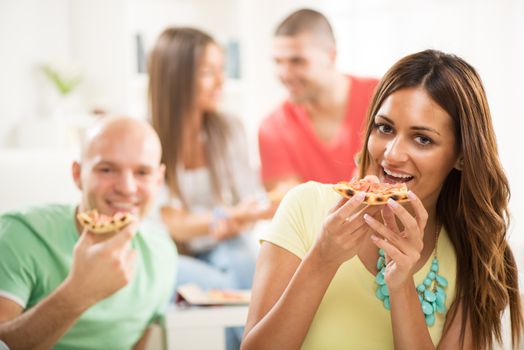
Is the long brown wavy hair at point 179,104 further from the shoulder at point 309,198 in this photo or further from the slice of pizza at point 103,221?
the shoulder at point 309,198

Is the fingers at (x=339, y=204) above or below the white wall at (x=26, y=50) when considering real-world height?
above

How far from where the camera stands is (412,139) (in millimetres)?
1436

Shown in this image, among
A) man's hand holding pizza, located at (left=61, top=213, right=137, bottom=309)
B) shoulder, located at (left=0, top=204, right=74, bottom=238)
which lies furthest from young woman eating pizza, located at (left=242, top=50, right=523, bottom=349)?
shoulder, located at (left=0, top=204, right=74, bottom=238)

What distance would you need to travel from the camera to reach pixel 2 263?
1.70 metres

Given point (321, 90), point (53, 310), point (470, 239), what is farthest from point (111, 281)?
point (321, 90)

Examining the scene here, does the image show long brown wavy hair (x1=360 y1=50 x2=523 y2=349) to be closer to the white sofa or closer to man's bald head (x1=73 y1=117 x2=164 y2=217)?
man's bald head (x1=73 y1=117 x2=164 y2=217)

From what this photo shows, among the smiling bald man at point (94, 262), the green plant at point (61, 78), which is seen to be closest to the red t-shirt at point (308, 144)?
the smiling bald man at point (94, 262)

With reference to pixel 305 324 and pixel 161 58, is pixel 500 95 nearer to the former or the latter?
pixel 161 58

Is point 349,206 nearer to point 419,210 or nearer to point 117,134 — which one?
point 419,210

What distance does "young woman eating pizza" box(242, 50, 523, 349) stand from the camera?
53.4 inches

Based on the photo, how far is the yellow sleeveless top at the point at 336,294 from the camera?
4.77 feet

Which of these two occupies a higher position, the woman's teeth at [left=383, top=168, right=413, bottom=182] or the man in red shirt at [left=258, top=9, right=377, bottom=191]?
the woman's teeth at [left=383, top=168, right=413, bottom=182]

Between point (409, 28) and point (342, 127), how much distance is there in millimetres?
1123

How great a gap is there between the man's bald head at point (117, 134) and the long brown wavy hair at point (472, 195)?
68 cm
